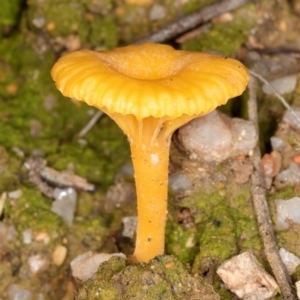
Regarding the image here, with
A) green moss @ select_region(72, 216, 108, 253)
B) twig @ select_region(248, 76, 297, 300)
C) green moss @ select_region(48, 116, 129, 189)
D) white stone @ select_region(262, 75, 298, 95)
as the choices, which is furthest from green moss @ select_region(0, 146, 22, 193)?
white stone @ select_region(262, 75, 298, 95)

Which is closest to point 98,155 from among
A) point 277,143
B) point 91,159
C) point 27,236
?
point 91,159

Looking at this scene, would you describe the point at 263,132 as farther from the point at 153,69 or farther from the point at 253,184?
the point at 153,69

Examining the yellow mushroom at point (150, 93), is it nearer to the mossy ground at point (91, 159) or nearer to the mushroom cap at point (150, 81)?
the mushroom cap at point (150, 81)

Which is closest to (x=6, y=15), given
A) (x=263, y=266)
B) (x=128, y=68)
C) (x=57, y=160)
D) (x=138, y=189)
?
(x=57, y=160)

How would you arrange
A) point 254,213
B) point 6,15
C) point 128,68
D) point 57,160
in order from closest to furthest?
point 128,68 → point 254,213 → point 57,160 → point 6,15

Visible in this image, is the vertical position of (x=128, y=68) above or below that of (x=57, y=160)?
above

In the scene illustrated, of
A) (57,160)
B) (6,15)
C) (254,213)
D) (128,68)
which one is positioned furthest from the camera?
(6,15)

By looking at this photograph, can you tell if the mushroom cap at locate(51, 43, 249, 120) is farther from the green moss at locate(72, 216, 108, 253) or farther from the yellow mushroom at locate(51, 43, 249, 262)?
the green moss at locate(72, 216, 108, 253)
